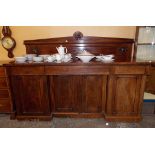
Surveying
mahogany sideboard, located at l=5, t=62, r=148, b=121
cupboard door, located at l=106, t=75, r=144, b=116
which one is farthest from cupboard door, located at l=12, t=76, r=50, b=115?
cupboard door, located at l=106, t=75, r=144, b=116

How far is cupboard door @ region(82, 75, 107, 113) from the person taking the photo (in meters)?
2.16

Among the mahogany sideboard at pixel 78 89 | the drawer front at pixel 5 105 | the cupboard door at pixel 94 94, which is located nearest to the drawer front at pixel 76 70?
the mahogany sideboard at pixel 78 89

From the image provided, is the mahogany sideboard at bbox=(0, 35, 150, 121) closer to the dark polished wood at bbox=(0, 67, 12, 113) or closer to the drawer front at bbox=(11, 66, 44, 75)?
Result: the drawer front at bbox=(11, 66, 44, 75)

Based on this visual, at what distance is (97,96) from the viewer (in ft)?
7.36

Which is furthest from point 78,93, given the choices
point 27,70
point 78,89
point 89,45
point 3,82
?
point 3,82

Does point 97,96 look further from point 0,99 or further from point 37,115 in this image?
point 0,99

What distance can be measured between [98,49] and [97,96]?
95 cm

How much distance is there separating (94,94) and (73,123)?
546 millimetres

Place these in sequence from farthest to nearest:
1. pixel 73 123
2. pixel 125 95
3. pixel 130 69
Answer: pixel 73 123 → pixel 125 95 → pixel 130 69

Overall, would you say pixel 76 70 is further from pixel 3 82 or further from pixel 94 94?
pixel 3 82

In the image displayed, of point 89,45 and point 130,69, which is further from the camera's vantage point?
point 89,45

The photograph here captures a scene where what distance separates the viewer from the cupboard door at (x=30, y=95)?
2137 millimetres

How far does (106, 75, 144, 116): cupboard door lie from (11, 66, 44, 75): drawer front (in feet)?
3.29

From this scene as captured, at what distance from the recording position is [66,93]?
2.24 m
